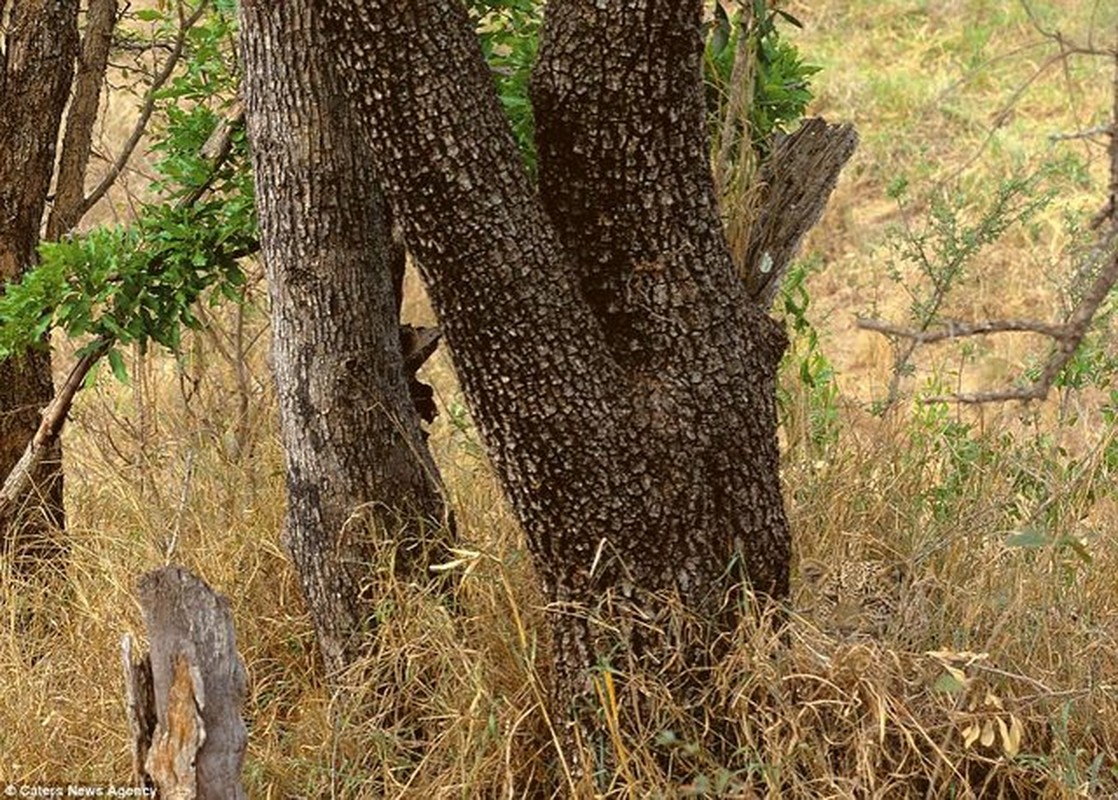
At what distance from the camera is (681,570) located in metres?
2.97

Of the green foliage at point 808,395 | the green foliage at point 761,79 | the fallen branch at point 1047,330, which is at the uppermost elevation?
the green foliage at point 761,79

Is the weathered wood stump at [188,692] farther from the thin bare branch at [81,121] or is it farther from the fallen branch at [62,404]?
the thin bare branch at [81,121]

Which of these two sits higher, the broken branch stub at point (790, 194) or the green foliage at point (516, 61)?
the green foliage at point (516, 61)

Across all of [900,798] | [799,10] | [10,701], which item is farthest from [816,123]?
[799,10]

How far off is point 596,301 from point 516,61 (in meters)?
0.73

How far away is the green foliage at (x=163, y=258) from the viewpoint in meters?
3.40

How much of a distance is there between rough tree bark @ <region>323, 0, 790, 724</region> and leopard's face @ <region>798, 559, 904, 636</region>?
0.27 metres

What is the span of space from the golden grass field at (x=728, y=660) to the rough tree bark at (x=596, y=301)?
178 mm

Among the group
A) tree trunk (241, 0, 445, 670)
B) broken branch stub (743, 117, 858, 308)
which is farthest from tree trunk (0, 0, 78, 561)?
broken branch stub (743, 117, 858, 308)

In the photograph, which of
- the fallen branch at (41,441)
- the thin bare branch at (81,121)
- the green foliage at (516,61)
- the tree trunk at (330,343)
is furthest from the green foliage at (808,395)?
the thin bare branch at (81,121)

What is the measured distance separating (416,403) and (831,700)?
1.31 metres

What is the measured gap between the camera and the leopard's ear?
353 cm

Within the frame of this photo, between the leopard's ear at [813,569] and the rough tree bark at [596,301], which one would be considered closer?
the rough tree bark at [596,301]

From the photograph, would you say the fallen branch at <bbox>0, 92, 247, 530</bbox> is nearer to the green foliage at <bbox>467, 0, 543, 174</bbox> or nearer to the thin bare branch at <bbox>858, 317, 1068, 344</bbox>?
the green foliage at <bbox>467, 0, 543, 174</bbox>
